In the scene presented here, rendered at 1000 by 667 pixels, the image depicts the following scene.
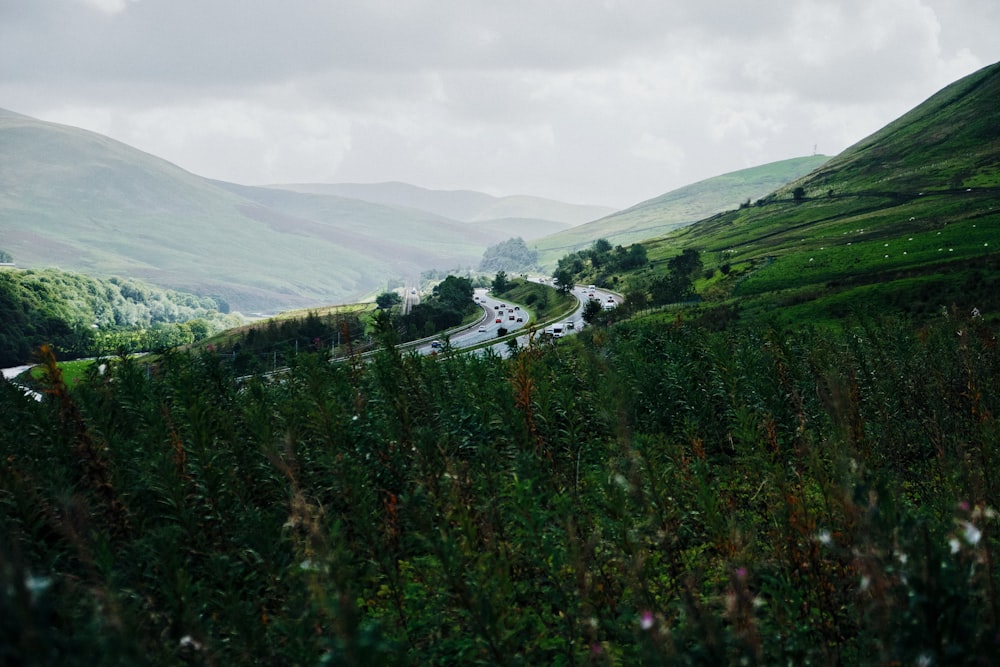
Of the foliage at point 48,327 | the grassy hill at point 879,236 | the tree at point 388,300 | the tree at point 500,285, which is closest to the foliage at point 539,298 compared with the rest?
the tree at point 500,285

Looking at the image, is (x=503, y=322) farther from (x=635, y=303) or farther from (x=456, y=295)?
(x=635, y=303)

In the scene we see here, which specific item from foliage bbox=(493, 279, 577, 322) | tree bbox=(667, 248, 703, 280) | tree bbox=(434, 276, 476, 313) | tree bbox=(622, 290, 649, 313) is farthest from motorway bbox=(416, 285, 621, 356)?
tree bbox=(667, 248, 703, 280)

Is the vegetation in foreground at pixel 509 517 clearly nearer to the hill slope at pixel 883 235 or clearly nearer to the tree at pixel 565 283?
the hill slope at pixel 883 235

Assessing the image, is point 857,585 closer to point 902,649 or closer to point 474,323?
point 902,649

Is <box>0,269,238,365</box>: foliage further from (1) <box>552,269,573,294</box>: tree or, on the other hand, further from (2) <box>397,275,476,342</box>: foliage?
(1) <box>552,269,573,294</box>: tree

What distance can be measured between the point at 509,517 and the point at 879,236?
113191 mm

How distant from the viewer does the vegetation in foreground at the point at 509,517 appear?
521 centimetres

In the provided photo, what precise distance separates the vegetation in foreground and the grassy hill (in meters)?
6.17

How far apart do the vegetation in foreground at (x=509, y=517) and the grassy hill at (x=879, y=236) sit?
6.17 metres

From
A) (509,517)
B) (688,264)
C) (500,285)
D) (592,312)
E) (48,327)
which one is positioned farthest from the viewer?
(500,285)

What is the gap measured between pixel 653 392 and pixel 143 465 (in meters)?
12.1

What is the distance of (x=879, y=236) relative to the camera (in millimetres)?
100312

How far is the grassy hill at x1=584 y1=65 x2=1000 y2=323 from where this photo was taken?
60562 mm

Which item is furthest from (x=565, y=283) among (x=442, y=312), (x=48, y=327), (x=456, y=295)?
(x=48, y=327)
